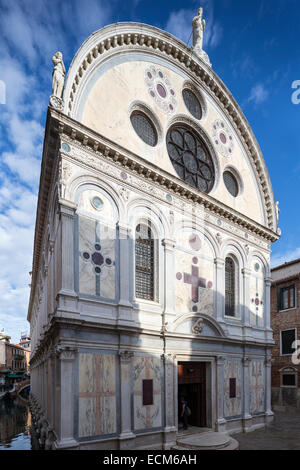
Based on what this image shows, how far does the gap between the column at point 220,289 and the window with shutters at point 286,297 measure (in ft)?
38.9

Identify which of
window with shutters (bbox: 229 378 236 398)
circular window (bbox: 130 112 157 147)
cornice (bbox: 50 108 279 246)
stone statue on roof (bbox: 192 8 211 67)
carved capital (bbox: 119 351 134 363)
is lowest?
window with shutters (bbox: 229 378 236 398)

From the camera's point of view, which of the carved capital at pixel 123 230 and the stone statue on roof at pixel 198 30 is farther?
the stone statue on roof at pixel 198 30

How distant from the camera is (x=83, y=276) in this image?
42.9ft

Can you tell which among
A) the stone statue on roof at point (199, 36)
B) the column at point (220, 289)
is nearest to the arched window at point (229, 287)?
the column at point (220, 289)

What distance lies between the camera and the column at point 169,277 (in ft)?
51.2

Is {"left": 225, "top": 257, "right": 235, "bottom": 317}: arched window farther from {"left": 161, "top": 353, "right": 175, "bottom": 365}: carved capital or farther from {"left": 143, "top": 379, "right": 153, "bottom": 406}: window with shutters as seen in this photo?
{"left": 143, "top": 379, "right": 153, "bottom": 406}: window with shutters

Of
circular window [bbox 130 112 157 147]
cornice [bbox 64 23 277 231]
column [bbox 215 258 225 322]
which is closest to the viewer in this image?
cornice [bbox 64 23 277 231]

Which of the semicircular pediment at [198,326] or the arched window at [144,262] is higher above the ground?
the arched window at [144,262]

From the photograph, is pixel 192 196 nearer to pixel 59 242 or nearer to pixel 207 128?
pixel 207 128

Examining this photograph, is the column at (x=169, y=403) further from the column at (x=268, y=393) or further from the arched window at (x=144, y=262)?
the column at (x=268, y=393)

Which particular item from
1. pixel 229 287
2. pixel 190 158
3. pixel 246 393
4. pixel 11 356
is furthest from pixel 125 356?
pixel 11 356

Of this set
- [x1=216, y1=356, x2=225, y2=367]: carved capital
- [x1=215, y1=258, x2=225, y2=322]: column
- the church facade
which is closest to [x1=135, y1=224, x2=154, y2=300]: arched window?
the church facade

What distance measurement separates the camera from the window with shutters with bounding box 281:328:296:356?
27809mm

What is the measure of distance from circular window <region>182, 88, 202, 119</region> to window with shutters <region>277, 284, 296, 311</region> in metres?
15.3
